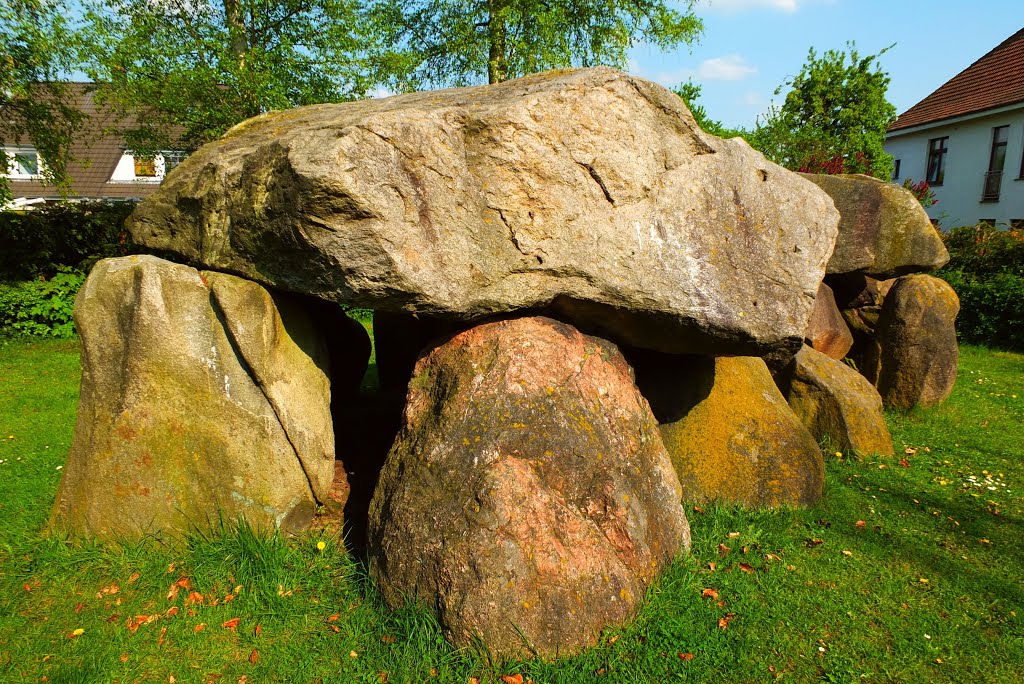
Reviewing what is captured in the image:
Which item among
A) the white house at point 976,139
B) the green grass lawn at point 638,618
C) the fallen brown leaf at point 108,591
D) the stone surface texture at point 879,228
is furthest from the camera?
the white house at point 976,139

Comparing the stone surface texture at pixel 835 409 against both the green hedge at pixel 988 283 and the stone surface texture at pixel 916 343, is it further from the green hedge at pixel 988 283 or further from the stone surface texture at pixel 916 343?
A: the green hedge at pixel 988 283

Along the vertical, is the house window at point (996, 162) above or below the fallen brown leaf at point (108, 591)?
above

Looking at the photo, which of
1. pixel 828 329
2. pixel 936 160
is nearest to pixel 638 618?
pixel 828 329

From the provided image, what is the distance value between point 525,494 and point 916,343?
6003 mm

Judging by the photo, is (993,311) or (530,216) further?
(993,311)

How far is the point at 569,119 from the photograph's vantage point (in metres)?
4.09

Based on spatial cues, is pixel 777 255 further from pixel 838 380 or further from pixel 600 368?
pixel 838 380

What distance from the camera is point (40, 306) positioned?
1153 cm

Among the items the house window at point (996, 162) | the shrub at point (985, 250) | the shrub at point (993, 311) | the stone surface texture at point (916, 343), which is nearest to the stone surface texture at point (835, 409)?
the stone surface texture at point (916, 343)

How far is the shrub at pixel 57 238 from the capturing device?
11641 mm

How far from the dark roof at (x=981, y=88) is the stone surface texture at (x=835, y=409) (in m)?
18.9

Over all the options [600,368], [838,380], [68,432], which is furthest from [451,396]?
[68,432]

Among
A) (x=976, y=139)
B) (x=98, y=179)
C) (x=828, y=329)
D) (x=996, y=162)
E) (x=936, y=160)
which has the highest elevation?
(x=976, y=139)

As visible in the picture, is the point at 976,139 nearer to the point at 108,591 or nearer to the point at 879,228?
the point at 879,228
